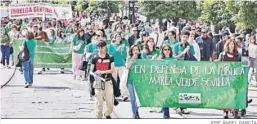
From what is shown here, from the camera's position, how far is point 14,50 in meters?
10.3

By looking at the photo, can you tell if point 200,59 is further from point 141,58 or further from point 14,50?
point 14,50

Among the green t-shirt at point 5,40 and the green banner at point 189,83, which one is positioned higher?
the green t-shirt at point 5,40

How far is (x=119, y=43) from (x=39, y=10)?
0.92 meters

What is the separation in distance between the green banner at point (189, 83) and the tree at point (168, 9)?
20.3 inches

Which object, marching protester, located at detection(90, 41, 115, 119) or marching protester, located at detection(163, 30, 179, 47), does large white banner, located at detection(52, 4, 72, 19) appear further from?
marching protester, located at detection(163, 30, 179, 47)

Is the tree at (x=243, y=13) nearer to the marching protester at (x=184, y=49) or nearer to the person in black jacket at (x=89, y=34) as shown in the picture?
the marching protester at (x=184, y=49)

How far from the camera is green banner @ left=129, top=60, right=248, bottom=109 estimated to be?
1025cm

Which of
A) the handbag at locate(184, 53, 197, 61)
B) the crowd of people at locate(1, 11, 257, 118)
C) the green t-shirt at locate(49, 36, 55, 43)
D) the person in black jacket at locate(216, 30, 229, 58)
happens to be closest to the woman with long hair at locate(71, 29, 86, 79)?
the crowd of people at locate(1, 11, 257, 118)

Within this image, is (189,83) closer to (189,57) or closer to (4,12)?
(189,57)

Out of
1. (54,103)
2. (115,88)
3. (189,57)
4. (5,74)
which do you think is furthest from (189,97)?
(5,74)

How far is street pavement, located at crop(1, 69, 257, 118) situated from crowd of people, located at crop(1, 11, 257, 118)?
0.08m

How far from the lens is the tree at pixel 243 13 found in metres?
10.4

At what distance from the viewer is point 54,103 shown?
10.2m

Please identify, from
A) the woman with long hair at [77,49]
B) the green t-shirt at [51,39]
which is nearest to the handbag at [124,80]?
the woman with long hair at [77,49]
